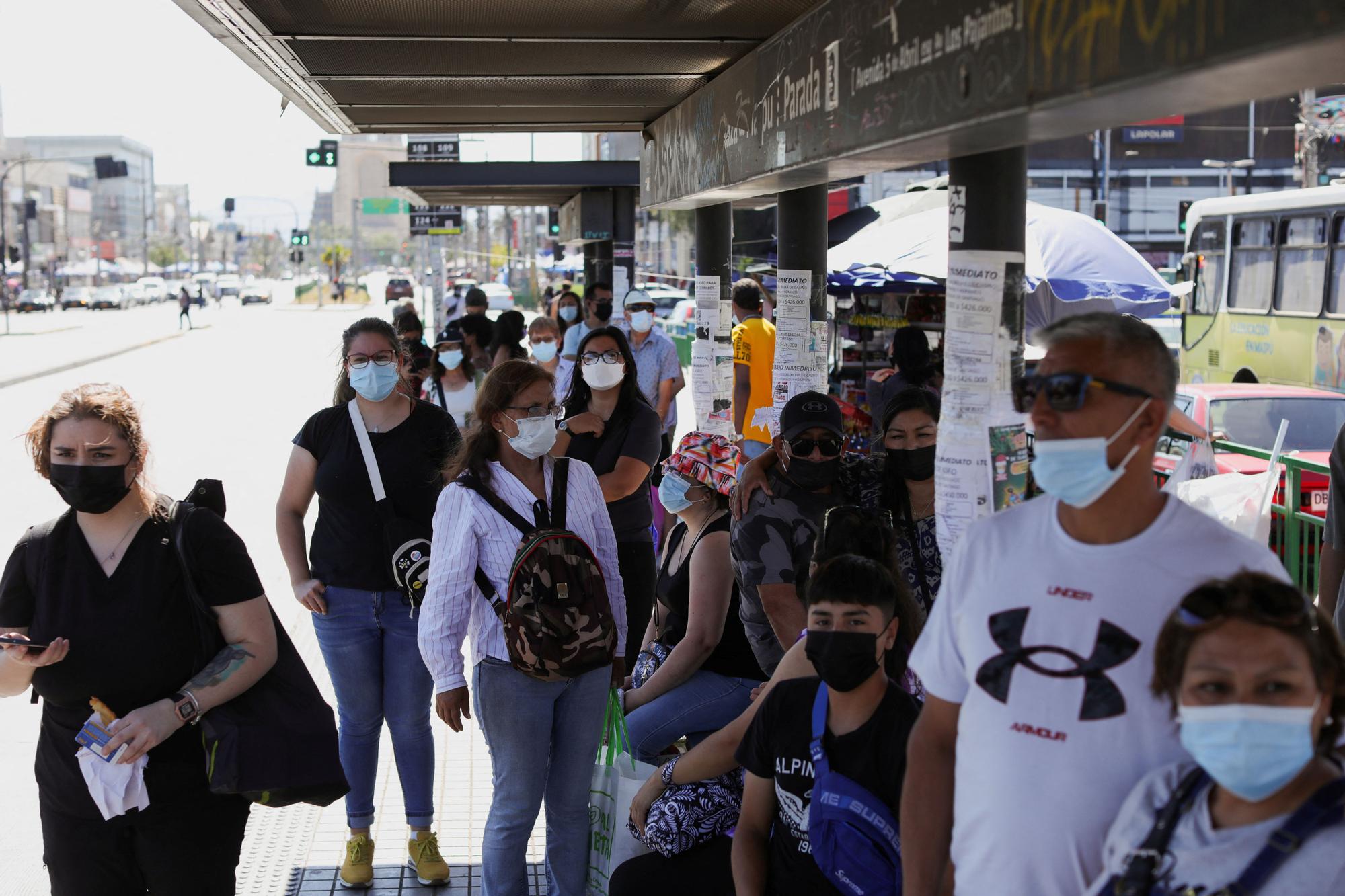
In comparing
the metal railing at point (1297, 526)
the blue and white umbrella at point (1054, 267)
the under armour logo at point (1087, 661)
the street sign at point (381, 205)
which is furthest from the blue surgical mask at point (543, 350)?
the street sign at point (381, 205)

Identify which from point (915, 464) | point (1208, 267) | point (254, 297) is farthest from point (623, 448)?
point (254, 297)

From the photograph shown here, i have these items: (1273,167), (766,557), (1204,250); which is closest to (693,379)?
(766,557)

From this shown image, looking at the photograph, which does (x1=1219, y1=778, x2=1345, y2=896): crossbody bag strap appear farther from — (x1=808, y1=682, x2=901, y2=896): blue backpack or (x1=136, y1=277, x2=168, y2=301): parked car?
(x1=136, y1=277, x2=168, y2=301): parked car

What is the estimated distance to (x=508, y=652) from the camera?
174 inches

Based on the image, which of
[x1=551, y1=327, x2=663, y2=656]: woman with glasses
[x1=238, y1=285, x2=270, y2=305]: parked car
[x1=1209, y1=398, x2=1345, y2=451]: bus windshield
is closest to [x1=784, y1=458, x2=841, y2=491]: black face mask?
[x1=551, y1=327, x2=663, y2=656]: woman with glasses

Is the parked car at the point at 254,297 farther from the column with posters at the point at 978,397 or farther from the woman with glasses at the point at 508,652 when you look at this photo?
the column with posters at the point at 978,397

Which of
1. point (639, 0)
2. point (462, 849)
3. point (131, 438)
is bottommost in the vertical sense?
point (462, 849)

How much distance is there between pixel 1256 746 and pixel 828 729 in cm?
152

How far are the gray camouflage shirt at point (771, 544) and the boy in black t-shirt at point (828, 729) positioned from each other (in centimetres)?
72

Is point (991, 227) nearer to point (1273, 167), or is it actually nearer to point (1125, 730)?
point (1125, 730)

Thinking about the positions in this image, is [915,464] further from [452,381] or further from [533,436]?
[452,381]

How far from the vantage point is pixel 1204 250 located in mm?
20250

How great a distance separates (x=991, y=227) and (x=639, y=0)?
85.5 inches

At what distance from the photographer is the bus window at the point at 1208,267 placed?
64.7ft
